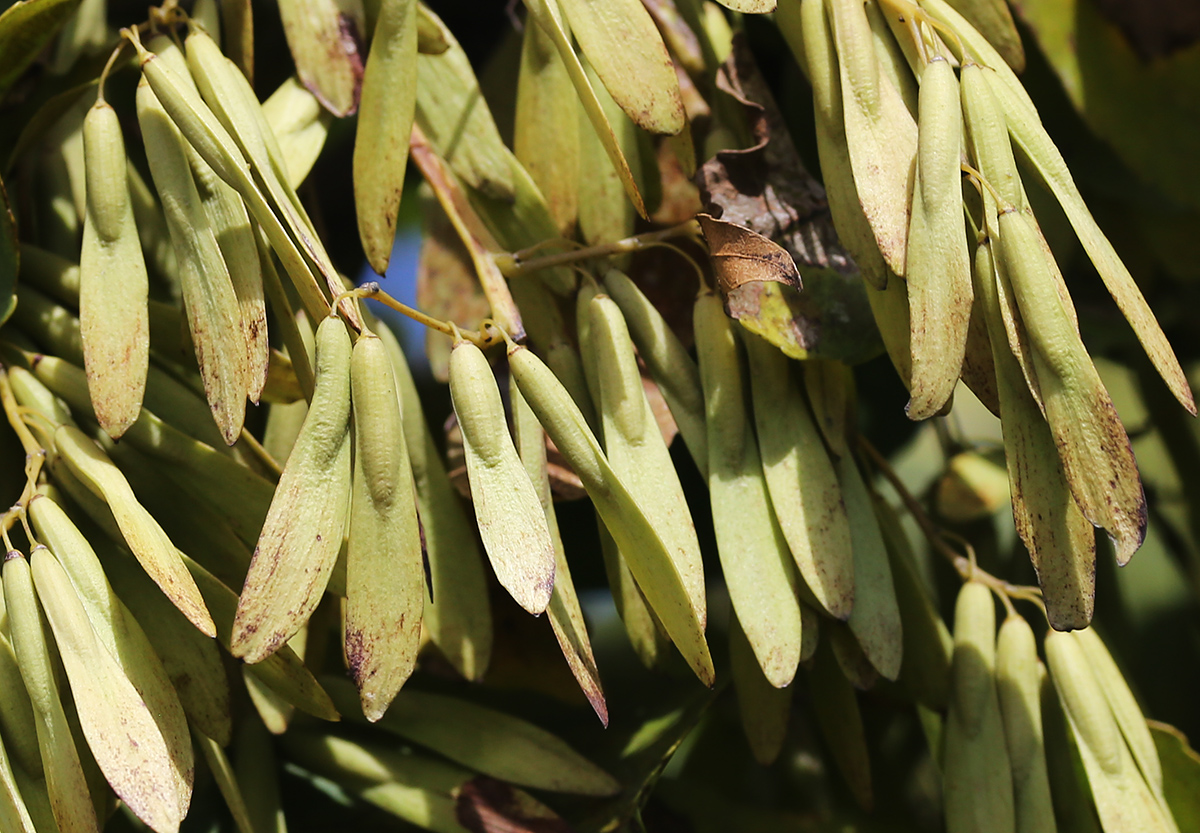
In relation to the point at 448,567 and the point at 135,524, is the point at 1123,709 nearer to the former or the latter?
the point at 448,567

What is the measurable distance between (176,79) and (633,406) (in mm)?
185

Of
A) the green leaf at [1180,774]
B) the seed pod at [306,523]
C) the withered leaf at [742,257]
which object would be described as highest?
the withered leaf at [742,257]

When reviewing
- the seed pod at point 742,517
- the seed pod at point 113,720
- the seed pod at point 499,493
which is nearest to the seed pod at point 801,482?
the seed pod at point 742,517

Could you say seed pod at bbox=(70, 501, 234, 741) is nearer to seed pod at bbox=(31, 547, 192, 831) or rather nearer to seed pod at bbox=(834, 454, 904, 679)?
seed pod at bbox=(31, 547, 192, 831)

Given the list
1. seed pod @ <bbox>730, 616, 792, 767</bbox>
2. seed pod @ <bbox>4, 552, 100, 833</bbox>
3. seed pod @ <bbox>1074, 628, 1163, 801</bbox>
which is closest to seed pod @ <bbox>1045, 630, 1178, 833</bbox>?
seed pod @ <bbox>1074, 628, 1163, 801</bbox>

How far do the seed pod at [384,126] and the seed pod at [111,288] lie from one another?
0.25ft

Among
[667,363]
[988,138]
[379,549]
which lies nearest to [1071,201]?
[988,138]

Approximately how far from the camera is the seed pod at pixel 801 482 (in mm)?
359

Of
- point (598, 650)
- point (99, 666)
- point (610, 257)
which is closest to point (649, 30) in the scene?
point (610, 257)

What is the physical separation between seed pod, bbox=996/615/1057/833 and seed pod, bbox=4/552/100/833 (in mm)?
332

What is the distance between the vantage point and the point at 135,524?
0.32 meters

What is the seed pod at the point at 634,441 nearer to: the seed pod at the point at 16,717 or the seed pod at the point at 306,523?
the seed pod at the point at 306,523

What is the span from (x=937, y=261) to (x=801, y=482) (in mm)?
98

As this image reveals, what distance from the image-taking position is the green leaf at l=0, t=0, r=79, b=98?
0.37m
